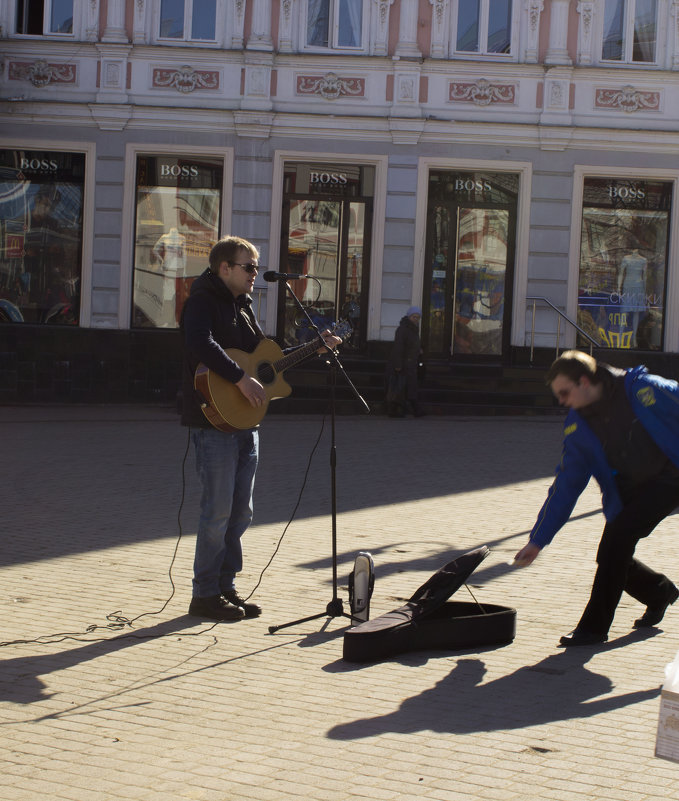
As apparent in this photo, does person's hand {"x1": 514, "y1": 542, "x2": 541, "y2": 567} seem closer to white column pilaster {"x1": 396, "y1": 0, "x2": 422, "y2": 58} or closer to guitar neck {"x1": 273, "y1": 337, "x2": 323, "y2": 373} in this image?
guitar neck {"x1": 273, "y1": 337, "x2": 323, "y2": 373}

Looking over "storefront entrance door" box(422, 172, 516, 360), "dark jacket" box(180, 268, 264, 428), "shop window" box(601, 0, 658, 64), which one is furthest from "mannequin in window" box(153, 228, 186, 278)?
"dark jacket" box(180, 268, 264, 428)

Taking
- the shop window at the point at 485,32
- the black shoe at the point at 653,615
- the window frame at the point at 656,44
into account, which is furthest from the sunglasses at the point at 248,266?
the window frame at the point at 656,44

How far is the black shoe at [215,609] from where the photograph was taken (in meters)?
6.40

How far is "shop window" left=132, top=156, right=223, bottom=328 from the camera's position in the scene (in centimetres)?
2003

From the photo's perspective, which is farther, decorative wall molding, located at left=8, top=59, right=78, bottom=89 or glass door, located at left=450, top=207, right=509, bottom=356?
glass door, located at left=450, top=207, right=509, bottom=356

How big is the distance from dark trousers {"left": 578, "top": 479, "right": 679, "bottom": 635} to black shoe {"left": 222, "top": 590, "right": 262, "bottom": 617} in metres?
1.74

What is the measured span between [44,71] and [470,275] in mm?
7851

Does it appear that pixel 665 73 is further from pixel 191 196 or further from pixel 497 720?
pixel 497 720

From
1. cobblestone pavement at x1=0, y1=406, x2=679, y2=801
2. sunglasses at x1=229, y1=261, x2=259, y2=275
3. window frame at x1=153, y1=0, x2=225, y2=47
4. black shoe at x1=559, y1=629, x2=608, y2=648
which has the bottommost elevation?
cobblestone pavement at x1=0, y1=406, x2=679, y2=801

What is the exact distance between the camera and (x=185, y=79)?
1967 cm

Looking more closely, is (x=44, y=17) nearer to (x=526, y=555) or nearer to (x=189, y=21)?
(x=189, y=21)

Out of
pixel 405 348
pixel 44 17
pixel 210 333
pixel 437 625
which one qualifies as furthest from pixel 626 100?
pixel 437 625

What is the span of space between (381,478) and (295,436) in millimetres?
3630

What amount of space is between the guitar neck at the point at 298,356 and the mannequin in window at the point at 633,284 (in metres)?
14.5
